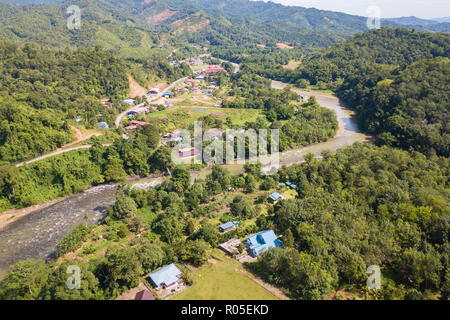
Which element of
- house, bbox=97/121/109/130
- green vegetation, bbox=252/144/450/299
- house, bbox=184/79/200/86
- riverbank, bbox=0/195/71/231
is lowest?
riverbank, bbox=0/195/71/231

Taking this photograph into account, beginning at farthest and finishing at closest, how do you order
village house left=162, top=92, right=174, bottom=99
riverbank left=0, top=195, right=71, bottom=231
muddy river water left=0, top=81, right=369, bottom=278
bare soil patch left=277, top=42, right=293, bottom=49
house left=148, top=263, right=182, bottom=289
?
bare soil patch left=277, top=42, right=293, bottom=49 → village house left=162, top=92, right=174, bottom=99 → riverbank left=0, top=195, right=71, bottom=231 → muddy river water left=0, top=81, right=369, bottom=278 → house left=148, top=263, right=182, bottom=289

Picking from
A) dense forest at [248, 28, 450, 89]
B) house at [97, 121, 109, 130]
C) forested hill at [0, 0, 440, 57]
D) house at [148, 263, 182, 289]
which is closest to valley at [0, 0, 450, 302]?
house at [148, 263, 182, 289]

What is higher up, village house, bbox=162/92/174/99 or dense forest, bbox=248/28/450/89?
dense forest, bbox=248/28/450/89

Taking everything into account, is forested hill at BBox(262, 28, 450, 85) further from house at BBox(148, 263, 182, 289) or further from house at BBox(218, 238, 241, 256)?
house at BBox(148, 263, 182, 289)

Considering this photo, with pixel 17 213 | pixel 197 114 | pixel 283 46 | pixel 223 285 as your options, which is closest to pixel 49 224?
pixel 17 213

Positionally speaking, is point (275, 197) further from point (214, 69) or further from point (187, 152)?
point (214, 69)
